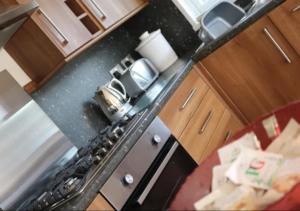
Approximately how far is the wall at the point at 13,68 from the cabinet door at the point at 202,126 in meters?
0.90

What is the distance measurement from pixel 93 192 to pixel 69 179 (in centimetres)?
22

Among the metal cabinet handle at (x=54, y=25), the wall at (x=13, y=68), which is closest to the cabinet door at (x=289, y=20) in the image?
the metal cabinet handle at (x=54, y=25)

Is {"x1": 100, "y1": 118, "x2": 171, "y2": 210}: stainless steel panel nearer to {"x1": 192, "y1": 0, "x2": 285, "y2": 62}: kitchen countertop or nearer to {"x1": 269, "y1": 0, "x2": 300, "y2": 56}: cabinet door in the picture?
{"x1": 192, "y1": 0, "x2": 285, "y2": 62}: kitchen countertop

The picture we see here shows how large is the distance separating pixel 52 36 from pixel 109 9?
0.53 m

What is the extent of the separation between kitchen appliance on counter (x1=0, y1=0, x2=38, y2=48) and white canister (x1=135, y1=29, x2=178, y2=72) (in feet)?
3.35

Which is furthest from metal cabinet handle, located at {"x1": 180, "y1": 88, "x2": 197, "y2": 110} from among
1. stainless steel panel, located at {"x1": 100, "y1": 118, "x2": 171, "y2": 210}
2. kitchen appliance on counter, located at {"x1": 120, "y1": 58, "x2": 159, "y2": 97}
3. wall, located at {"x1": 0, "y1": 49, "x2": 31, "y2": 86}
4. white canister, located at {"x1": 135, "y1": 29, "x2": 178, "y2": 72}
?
wall, located at {"x1": 0, "y1": 49, "x2": 31, "y2": 86}

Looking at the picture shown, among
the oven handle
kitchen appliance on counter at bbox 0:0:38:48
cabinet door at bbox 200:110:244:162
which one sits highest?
kitchen appliance on counter at bbox 0:0:38:48

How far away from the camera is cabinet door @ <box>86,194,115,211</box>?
5.09 feet

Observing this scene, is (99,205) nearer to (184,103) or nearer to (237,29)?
(184,103)

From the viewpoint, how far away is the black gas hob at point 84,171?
159 centimetres

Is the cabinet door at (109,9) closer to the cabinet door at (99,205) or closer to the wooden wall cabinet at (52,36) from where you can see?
the wooden wall cabinet at (52,36)

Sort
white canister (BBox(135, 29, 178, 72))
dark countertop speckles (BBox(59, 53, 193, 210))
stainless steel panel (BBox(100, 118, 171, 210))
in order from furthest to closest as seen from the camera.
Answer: white canister (BBox(135, 29, 178, 72)), stainless steel panel (BBox(100, 118, 171, 210)), dark countertop speckles (BBox(59, 53, 193, 210))

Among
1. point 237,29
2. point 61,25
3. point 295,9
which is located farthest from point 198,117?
point 61,25

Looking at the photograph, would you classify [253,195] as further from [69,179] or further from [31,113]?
[31,113]
